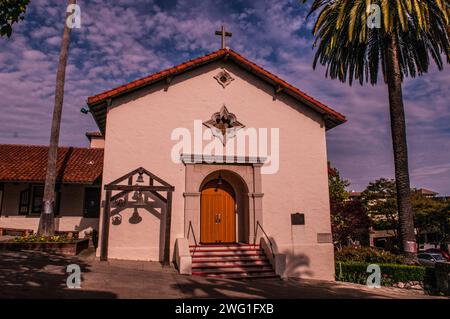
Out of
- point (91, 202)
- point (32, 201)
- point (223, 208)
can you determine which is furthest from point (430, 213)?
point (32, 201)

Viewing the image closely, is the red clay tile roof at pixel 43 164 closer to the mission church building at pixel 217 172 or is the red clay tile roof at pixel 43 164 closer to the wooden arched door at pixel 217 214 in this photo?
the mission church building at pixel 217 172

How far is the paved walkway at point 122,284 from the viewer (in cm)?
718

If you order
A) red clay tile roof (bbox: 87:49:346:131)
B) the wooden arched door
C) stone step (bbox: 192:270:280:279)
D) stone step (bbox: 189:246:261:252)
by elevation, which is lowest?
stone step (bbox: 192:270:280:279)

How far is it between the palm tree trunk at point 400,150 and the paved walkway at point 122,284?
171 inches

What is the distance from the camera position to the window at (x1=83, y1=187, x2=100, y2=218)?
59.3 ft

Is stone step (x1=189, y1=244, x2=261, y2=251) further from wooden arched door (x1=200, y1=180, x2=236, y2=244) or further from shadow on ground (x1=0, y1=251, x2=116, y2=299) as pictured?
shadow on ground (x1=0, y1=251, x2=116, y2=299)

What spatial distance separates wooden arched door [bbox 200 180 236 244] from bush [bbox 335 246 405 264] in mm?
5346

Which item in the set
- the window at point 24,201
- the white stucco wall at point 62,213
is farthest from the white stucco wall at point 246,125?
the window at point 24,201

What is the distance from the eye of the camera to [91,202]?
1823 centimetres

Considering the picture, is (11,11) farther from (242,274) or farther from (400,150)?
(400,150)

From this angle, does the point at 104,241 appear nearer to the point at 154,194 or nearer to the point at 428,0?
the point at 154,194

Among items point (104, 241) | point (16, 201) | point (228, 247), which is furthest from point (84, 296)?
point (16, 201)

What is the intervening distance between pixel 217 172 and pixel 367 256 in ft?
A: 25.3

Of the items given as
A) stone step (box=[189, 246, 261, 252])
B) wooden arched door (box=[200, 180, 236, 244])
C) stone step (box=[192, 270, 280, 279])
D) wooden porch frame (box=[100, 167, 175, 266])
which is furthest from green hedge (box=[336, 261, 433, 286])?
wooden porch frame (box=[100, 167, 175, 266])
